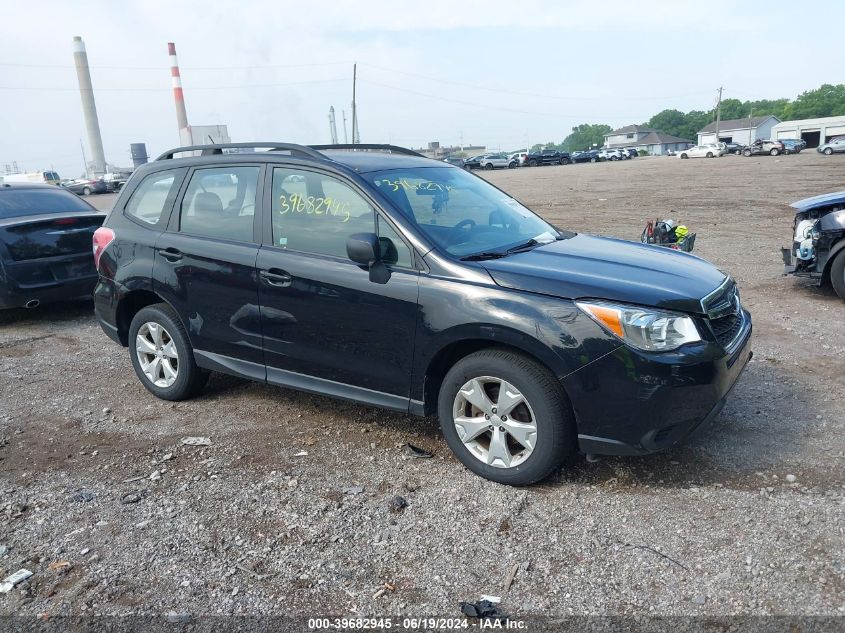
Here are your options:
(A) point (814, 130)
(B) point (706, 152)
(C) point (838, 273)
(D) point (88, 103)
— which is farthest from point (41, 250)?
(A) point (814, 130)

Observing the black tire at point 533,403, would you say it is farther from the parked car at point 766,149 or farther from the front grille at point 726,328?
the parked car at point 766,149

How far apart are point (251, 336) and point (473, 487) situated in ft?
5.94

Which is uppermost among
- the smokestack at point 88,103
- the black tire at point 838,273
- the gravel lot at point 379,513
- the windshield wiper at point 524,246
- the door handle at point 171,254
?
the smokestack at point 88,103

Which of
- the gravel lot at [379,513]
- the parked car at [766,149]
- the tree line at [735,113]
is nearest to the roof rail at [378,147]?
the gravel lot at [379,513]

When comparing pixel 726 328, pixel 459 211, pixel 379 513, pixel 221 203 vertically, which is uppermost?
pixel 221 203

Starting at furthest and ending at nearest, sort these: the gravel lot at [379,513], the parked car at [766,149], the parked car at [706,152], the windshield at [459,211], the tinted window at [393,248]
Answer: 1. the parked car at [706,152]
2. the parked car at [766,149]
3. the windshield at [459,211]
4. the tinted window at [393,248]
5. the gravel lot at [379,513]

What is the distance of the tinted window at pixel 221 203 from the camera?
4.66 meters

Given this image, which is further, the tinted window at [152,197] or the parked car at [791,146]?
the parked car at [791,146]

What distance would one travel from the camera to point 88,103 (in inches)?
3031

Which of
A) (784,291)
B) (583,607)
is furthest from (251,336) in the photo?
(784,291)

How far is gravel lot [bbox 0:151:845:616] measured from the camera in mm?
2979

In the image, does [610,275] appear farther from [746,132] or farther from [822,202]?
[746,132]

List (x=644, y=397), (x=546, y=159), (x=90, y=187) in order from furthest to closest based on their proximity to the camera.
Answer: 1. (x=546, y=159)
2. (x=90, y=187)
3. (x=644, y=397)

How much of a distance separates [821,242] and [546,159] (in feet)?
187
